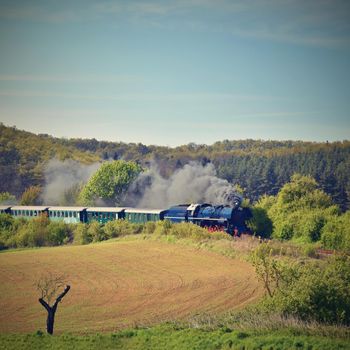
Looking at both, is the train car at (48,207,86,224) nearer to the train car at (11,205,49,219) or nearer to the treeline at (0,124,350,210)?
the train car at (11,205,49,219)

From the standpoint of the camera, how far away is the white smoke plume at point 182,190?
67.6 metres

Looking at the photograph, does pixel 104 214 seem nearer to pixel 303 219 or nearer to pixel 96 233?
pixel 96 233

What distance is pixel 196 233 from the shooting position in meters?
51.2

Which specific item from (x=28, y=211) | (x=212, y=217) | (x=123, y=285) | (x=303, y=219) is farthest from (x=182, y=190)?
(x=123, y=285)

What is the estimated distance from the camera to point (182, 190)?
7925 centimetres

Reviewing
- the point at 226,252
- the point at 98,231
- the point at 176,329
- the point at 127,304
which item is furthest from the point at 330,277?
the point at 98,231

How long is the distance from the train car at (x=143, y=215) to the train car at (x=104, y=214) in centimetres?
105

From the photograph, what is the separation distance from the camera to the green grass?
19.4 m

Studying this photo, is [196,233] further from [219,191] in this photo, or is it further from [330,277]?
[330,277]

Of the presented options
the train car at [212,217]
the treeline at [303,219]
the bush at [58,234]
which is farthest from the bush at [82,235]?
the treeline at [303,219]

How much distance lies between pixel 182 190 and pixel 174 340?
5796cm

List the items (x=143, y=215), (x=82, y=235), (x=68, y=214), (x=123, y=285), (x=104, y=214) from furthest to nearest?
(x=68, y=214) < (x=104, y=214) < (x=143, y=215) < (x=82, y=235) < (x=123, y=285)

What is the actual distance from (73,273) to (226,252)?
485 inches

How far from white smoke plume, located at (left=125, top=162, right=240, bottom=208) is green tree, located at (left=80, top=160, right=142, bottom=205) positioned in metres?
1.37
